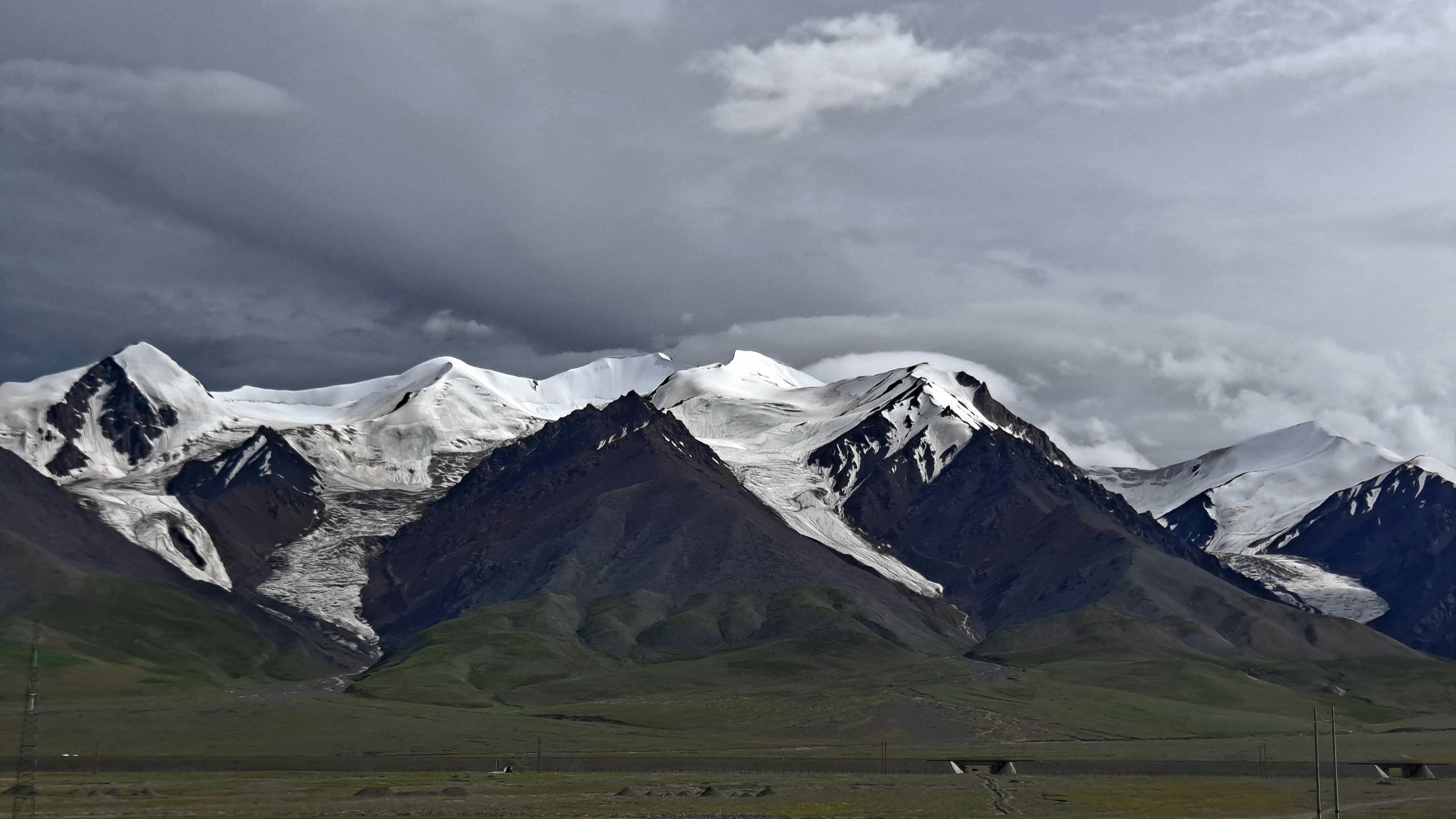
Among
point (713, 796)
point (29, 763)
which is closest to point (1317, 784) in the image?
point (713, 796)

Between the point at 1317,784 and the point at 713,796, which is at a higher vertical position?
the point at 1317,784

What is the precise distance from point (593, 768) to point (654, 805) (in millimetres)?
49039

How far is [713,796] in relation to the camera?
483 feet

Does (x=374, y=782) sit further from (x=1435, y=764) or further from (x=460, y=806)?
(x=1435, y=764)

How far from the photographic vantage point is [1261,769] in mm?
187500

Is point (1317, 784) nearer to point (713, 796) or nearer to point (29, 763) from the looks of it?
point (713, 796)

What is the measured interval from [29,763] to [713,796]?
7791 centimetres

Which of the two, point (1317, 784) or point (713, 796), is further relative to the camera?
point (713, 796)

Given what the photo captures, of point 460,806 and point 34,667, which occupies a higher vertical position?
point 34,667

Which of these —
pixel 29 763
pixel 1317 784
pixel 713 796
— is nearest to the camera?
pixel 1317 784

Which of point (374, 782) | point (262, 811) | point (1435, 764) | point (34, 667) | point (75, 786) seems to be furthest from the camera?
point (1435, 764)

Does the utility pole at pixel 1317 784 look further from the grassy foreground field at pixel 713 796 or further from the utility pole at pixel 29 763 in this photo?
the utility pole at pixel 29 763

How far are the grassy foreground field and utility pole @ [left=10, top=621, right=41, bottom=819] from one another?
1.72 meters

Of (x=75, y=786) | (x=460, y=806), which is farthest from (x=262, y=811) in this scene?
(x=75, y=786)
